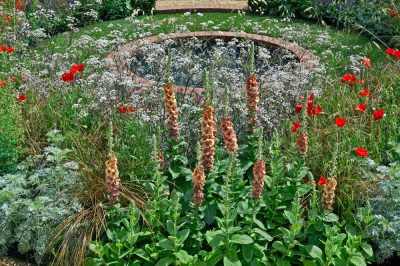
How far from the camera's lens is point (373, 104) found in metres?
5.88

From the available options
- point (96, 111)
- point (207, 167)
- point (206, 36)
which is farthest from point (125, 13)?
point (207, 167)

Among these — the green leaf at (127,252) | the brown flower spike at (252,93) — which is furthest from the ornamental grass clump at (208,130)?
the green leaf at (127,252)

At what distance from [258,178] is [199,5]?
7.08m

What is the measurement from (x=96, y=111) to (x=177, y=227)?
1957 millimetres

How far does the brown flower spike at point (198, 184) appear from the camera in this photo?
13.5 feet

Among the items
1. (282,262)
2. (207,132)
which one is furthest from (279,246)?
(207,132)

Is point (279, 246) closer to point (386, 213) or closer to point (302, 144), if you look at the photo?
point (302, 144)

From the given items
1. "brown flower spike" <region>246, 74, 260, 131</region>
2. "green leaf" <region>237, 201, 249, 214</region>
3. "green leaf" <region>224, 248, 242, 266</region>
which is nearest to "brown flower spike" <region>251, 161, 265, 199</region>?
"green leaf" <region>237, 201, 249, 214</region>

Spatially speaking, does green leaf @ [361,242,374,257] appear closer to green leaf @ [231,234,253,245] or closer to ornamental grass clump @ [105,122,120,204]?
green leaf @ [231,234,253,245]

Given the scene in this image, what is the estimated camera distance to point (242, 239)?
4062mm

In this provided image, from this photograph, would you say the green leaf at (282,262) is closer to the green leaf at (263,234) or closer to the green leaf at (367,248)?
the green leaf at (263,234)

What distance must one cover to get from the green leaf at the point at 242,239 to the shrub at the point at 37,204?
3.94 feet

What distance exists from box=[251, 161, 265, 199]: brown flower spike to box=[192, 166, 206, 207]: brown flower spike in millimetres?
313

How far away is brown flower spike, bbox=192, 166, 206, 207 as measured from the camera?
4.12 metres
